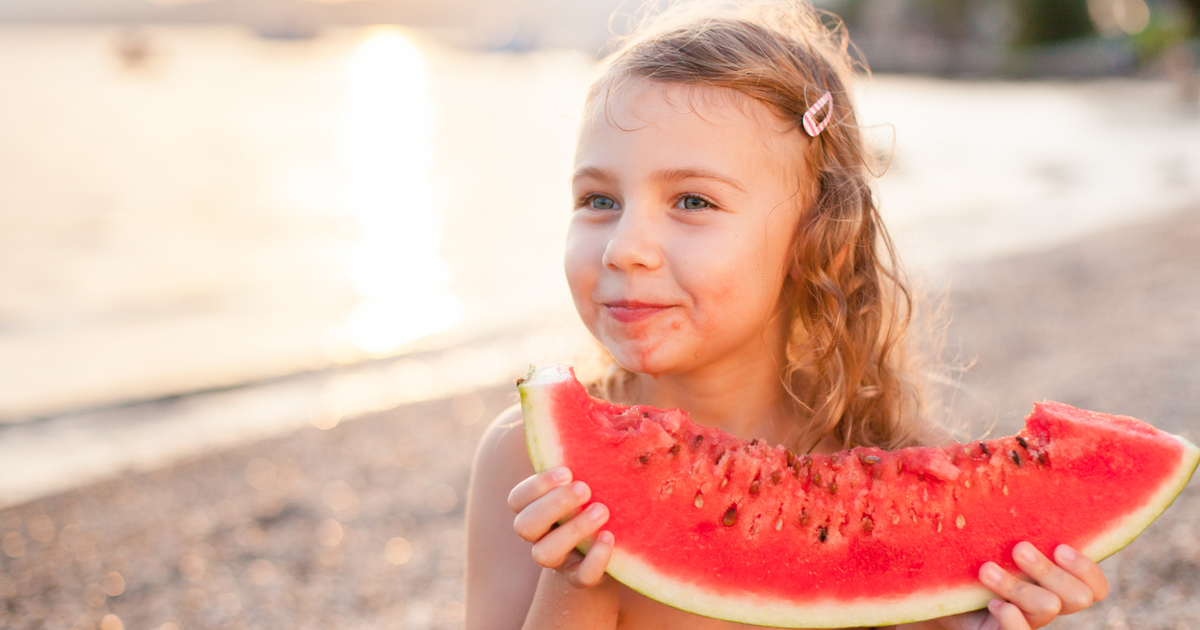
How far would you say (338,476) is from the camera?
4773 mm

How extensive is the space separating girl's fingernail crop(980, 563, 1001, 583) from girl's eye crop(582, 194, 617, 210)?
974 millimetres

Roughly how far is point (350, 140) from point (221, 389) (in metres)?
19.8

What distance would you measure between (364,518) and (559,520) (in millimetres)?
3248

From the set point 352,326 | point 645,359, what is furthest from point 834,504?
point 352,326

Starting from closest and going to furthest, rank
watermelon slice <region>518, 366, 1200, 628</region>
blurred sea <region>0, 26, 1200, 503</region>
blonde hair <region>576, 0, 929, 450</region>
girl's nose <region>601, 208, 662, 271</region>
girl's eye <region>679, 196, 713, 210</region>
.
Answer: watermelon slice <region>518, 366, 1200, 628</region>
girl's nose <region>601, 208, 662, 271</region>
girl's eye <region>679, 196, 713, 210</region>
blonde hair <region>576, 0, 929, 450</region>
blurred sea <region>0, 26, 1200, 503</region>

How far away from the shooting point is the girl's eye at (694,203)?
62.0 inches

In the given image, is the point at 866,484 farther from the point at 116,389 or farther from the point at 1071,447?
the point at 116,389

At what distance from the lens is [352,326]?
8.48 meters

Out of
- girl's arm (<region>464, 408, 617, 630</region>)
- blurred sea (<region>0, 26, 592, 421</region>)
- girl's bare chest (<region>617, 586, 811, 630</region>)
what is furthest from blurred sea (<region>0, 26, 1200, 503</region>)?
girl's bare chest (<region>617, 586, 811, 630</region>)

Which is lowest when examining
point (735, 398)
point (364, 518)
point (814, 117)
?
point (364, 518)

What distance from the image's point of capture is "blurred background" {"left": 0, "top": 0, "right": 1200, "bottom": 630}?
11.6 feet

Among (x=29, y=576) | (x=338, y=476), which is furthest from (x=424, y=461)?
(x=29, y=576)

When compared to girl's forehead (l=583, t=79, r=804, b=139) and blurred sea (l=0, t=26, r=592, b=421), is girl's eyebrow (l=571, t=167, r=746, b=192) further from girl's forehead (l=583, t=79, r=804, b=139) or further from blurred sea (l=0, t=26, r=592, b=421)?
blurred sea (l=0, t=26, r=592, b=421)

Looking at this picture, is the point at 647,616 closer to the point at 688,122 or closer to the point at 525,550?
the point at 525,550
